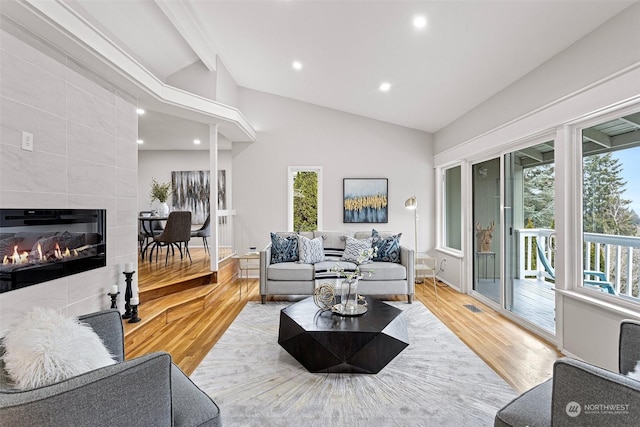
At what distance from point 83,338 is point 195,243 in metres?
6.56

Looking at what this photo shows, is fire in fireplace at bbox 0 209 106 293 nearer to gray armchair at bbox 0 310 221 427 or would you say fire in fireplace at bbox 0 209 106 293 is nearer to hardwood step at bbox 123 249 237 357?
hardwood step at bbox 123 249 237 357

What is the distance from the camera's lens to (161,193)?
6074 millimetres

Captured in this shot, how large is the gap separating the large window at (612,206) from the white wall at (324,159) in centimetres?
305

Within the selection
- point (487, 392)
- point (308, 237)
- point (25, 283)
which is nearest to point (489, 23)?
point (487, 392)

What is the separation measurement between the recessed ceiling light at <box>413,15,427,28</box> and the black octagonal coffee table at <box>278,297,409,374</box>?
264 centimetres

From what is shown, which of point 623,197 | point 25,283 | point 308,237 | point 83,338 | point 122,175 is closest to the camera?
point 83,338

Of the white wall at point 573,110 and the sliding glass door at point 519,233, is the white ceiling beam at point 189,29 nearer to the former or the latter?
the white wall at point 573,110

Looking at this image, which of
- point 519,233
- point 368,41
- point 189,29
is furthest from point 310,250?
point 189,29

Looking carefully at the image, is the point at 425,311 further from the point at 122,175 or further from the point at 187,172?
the point at 187,172

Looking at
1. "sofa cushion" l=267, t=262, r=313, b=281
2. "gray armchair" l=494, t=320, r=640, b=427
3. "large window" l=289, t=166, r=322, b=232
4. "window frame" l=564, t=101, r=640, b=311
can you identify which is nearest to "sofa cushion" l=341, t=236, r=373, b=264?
"sofa cushion" l=267, t=262, r=313, b=281

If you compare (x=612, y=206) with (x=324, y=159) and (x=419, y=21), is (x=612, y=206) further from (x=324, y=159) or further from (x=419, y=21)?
(x=324, y=159)

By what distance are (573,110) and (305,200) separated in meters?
3.99

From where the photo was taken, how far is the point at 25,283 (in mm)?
2188

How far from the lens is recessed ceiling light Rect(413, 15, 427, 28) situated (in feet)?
8.98
